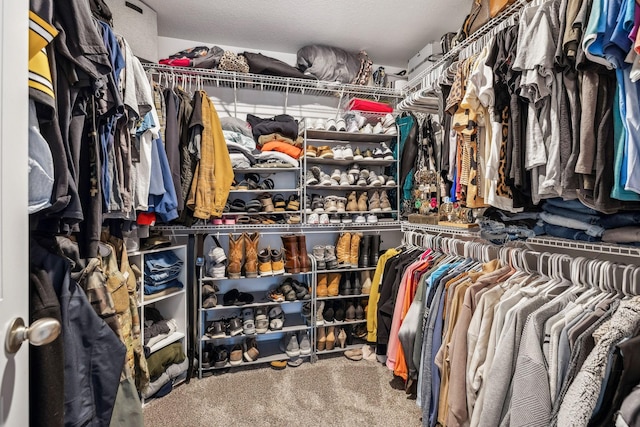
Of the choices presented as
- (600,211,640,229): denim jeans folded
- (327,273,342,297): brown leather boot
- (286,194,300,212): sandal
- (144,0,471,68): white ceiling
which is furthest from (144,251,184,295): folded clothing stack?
(600,211,640,229): denim jeans folded

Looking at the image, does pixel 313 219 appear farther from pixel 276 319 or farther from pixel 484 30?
pixel 484 30

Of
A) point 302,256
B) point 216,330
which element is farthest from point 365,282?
point 216,330

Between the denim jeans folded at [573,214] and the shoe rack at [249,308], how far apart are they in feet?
4.95

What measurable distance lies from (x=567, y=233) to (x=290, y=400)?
1663 mm

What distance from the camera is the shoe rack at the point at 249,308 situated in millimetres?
2141

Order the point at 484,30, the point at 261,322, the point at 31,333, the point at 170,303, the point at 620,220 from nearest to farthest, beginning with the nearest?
the point at 31,333 < the point at 620,220 < the point at 484,30 < the point at 170,303 < the point at 261,322

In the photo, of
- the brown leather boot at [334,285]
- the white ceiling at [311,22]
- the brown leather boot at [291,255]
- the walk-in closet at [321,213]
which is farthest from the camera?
the brown leather boot at [334,285]

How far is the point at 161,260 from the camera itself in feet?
6.51

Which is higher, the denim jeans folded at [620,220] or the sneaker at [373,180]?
the sneaker at [373,180]

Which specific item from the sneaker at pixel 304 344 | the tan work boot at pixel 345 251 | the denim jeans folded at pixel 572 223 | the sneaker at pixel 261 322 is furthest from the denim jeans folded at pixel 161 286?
the denim jeans folded at pixel 572 223

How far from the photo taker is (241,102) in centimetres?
261

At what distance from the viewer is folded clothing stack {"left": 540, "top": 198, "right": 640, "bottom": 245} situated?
101 centimetres

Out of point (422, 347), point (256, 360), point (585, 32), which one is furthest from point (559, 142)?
point (256, 360)

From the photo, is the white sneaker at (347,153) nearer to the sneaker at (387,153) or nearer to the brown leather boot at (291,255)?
the sneaker at (387,153)
